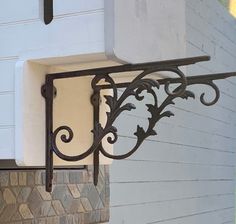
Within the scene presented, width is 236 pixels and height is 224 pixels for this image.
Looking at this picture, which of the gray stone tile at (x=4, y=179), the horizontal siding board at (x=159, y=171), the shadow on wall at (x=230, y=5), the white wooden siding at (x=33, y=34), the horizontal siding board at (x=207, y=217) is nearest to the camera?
the white wooden siding at (x=33, y=34)

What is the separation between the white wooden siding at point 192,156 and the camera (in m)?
2.60

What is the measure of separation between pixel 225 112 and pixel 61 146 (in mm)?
3121

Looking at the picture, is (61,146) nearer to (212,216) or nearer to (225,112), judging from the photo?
(212,216)

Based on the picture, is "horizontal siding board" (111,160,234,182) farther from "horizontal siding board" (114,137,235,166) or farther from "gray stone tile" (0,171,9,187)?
"gray stone tile" (0,171,9,187)

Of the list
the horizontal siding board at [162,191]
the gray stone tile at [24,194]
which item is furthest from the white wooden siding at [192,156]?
the gray stone tile at [24,194]

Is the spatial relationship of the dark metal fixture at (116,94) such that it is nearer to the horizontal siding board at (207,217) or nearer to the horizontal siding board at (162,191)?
the horizontal siding board at (162,191)

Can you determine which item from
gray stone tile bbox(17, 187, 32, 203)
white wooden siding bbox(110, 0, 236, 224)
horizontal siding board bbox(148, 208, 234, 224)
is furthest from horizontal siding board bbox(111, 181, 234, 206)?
gray stone tile bbox(17, 187, 32, 203)

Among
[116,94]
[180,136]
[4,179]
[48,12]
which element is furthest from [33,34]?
[180,136]

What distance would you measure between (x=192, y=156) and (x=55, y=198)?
1997 millimetres

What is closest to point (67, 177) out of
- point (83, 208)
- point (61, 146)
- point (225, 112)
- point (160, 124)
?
point (83, 208)

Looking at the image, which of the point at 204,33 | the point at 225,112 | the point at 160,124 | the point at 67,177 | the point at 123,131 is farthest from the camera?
the point at 225,112

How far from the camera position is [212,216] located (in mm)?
3797

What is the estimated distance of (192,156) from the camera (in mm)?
A: 3438

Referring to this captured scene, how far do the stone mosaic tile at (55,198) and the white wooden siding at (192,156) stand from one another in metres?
0.62
